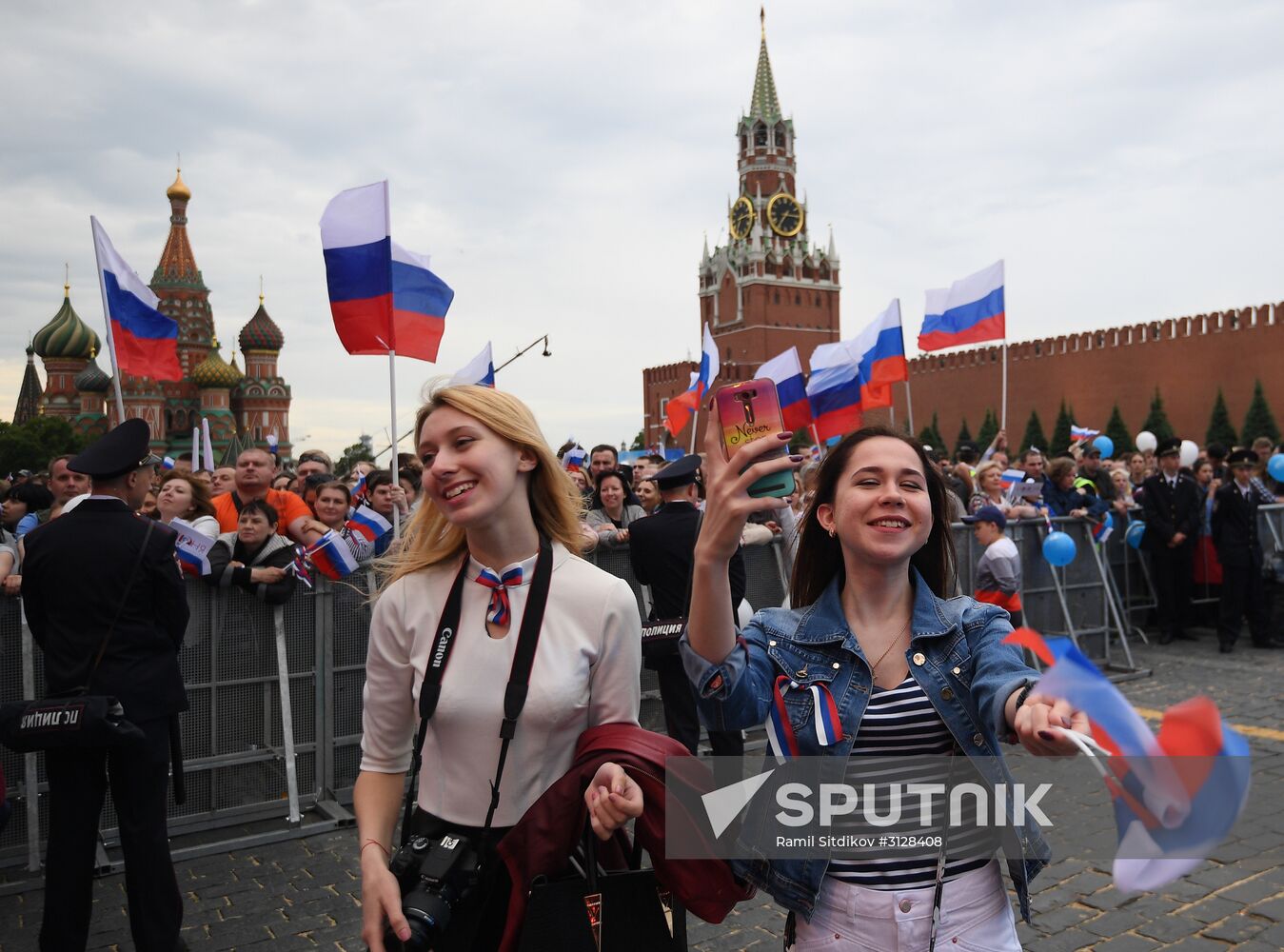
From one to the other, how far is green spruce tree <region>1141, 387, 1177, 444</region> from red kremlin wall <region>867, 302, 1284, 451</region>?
6.95ft

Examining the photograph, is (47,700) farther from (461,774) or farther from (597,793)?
Result: (597,793)

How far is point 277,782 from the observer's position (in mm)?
5691

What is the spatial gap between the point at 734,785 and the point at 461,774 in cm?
52

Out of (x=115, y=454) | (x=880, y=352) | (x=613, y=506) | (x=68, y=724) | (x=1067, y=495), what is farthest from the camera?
(x=880, y=352)

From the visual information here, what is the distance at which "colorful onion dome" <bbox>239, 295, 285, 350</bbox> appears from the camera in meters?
63.5

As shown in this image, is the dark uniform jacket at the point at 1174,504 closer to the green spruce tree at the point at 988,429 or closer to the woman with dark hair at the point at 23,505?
the woman with dark hair at the point at 23,505

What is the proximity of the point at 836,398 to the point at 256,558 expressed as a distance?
22.0ft

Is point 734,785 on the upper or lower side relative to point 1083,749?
lower

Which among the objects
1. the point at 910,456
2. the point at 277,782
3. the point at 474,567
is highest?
the point at 910,456

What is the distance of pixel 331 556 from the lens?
558cm

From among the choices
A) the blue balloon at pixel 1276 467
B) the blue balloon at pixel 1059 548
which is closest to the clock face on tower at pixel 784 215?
the blue balloon at pixel 1276 467

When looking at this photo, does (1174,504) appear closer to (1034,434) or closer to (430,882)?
(430,882)

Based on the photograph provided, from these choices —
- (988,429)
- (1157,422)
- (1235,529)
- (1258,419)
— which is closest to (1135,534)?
(1235,529)

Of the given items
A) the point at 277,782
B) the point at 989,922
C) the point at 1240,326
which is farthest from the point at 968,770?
the point at 1240,326
